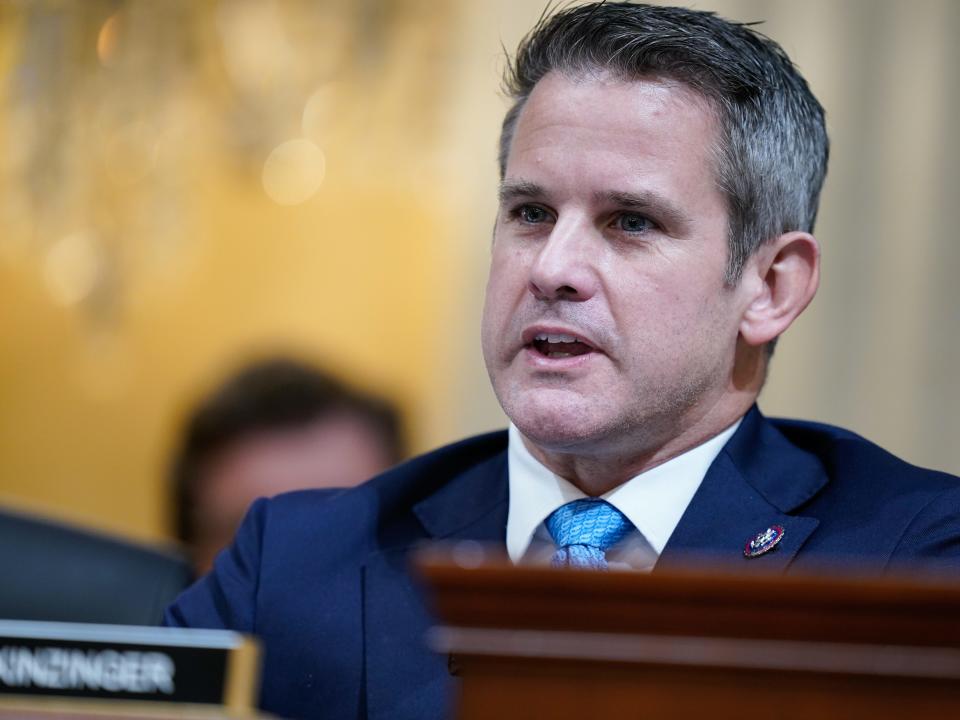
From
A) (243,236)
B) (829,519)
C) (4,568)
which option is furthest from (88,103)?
(829,519)

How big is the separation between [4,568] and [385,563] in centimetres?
47

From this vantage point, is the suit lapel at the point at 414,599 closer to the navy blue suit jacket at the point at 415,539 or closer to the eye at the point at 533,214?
the navy blue suit jacket at the point at 415,539

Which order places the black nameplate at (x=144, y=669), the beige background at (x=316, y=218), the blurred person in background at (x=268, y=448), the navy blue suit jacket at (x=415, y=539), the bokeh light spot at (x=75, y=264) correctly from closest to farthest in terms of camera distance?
the black nameplate at (x=144, y=669) < the navy blue suit jacket at (x=415, y=539) < the blurred person in background at (x=268, y=448) < the beige background at (x=316, y=218) < the bokeh light spot at (x=75, y=264)

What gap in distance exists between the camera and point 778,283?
1.71 metres

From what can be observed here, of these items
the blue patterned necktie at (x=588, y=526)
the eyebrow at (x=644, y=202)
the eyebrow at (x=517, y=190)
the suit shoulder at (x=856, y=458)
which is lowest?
the blue patterned necktie at (x=588, y=526)

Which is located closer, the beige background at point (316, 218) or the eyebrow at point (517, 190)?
the eyebrow at point (517, 190)

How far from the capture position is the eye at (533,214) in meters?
1.62

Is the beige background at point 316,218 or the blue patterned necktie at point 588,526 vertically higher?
the beige background at point 316,218

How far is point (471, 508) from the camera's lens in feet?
5.57

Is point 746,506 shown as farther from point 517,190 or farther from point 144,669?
point 144,669

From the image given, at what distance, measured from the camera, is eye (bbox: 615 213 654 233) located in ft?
5.14

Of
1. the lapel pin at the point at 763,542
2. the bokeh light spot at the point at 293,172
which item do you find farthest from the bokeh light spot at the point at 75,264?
the lapel pin at the point at 763,542

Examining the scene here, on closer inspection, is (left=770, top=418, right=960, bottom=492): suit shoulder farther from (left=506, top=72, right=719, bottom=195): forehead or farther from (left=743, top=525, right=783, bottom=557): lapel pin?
(left=506, top=72, right=719, bottom=195): forehead

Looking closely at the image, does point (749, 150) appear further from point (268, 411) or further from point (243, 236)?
point (243, 236)
